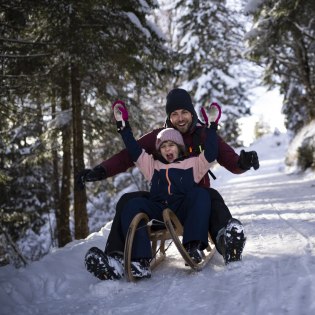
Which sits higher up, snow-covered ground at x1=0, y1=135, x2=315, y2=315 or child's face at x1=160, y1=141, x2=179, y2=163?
child's face at x1=160, y1=141, x2=179, y2=163

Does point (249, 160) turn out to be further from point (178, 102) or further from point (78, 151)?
point (78, 151)

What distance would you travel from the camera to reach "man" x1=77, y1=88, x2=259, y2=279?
134 inches

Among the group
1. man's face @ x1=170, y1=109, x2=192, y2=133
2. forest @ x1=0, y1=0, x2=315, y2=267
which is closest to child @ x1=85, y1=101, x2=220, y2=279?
man's face @ x1=170, y1=109, x2=192, y2=133

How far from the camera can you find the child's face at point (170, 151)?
12.9 feet

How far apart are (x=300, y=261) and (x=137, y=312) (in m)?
1.36

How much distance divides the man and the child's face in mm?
268

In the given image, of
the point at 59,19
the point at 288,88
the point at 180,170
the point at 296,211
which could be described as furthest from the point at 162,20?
the point at 180,170

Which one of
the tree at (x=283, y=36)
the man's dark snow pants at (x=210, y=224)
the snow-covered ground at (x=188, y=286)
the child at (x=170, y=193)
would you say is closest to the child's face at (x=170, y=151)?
the child at (x=170, y=193)

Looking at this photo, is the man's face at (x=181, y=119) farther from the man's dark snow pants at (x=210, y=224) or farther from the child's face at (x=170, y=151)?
the man's dark snow pants at (x=210, y=224)

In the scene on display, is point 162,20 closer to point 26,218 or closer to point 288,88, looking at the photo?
point 288,88

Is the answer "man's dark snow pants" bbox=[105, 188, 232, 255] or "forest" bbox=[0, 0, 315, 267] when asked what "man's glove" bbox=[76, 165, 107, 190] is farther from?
"forest" bbox=[0, 0, 315, 267]

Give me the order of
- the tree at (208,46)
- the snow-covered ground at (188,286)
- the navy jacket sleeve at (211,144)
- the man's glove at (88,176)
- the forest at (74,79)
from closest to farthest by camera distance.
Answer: the snow-covered ground at (188,286), the navy jacket sleeve at (211,144), the man's glove at (88,176), the forest at (74,79), the tree at (208,46)

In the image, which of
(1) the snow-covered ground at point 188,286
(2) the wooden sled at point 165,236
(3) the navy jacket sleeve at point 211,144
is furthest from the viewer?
(3) the navy jacket sleeve at point 211,144

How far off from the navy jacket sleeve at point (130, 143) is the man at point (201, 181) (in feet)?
0.73
